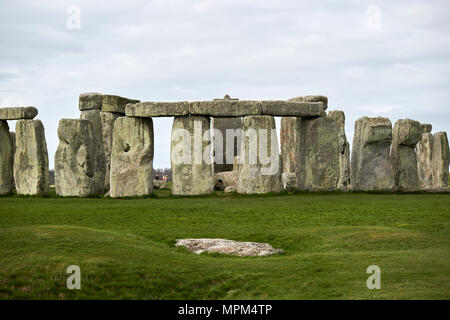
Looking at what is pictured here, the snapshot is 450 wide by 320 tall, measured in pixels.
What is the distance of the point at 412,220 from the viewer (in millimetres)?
19719

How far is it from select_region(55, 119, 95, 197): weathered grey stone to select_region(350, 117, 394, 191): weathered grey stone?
32.4ft

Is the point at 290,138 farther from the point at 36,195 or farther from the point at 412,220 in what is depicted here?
the point at 412,220

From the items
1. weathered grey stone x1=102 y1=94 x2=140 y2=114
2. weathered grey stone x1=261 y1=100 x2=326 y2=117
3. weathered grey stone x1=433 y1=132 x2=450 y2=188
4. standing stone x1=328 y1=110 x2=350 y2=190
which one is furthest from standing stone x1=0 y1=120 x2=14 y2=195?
weathered grey stone x1=433 y1=132 x2=450 y2=188

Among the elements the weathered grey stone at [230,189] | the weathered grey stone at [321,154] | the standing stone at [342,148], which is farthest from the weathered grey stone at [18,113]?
the standing stone at [342,148]

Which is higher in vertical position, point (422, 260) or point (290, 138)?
point (290, 138)

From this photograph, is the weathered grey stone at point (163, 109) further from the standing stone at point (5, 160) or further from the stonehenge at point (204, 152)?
the standing stone at point (5, 160)

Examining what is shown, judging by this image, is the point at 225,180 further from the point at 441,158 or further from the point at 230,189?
the point at 441,158

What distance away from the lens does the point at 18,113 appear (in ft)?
95.3

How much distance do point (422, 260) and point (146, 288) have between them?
5028mm

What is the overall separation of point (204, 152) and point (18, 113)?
7366 millimetres

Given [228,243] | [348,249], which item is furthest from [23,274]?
[348,249]

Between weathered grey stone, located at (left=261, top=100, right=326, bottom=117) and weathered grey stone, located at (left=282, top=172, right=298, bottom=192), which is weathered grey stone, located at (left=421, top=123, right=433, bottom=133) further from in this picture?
weathered grey stone, located at (left=261, top=100, right=326, bottom=117)

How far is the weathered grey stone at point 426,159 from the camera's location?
121 ft

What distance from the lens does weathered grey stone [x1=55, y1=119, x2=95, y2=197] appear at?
90.9 ft
